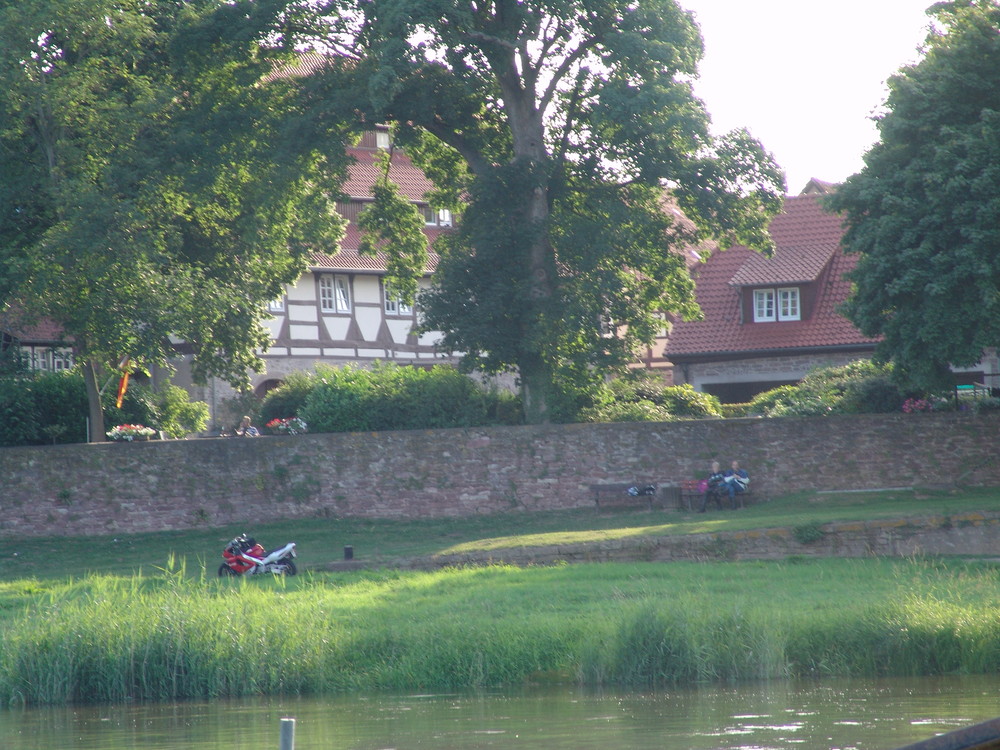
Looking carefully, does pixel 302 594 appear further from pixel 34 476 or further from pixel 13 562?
pixel 34 476

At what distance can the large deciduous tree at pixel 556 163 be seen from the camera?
25.1 m

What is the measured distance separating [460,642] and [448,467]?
40.8ft

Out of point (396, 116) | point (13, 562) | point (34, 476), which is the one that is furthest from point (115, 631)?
point (396, 116)

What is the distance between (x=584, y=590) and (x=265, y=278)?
14975mm

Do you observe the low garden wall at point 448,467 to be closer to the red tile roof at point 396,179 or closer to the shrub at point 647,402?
the shrub at point 647,402

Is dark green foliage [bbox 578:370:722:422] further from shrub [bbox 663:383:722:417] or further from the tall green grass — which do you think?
the tall green grass

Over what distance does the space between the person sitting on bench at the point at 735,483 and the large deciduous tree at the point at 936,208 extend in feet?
12.0

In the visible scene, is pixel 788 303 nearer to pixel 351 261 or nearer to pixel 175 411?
pixel 351 261

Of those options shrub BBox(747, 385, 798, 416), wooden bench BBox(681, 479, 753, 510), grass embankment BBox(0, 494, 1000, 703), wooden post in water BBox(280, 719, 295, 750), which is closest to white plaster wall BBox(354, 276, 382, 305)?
shrub BBox(747, 385, 798, 416)

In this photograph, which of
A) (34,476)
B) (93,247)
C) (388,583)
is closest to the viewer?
(388,583)

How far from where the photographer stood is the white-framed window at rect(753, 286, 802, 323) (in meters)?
40.1

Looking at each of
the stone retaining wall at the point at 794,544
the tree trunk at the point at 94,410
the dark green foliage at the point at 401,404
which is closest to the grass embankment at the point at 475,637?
the stone retaining wall at the point at 794,544

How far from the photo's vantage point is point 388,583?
60.0 ft

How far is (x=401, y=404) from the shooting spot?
28078mm
